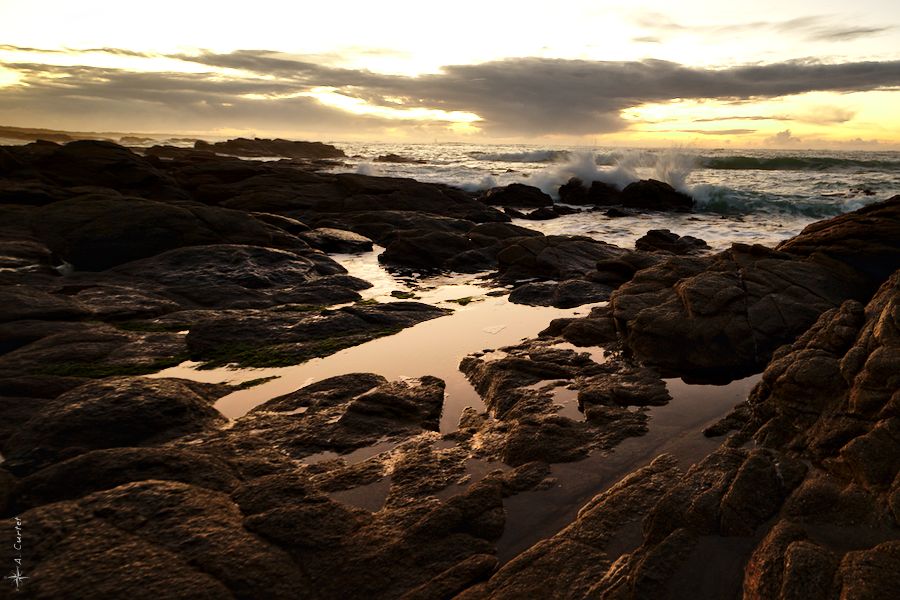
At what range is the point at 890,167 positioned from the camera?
58781mm

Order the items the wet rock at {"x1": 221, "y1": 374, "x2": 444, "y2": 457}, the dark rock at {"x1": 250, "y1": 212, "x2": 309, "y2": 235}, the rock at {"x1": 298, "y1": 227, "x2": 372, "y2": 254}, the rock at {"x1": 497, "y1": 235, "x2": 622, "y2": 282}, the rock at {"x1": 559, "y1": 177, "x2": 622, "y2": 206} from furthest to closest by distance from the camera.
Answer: the rock at {"x1": 559, "y1": 177, "x2": 622, "y2": 206}, the dark rock at {"x1": 250, "y1": 212, "x2": 309, "y2": 235}, the rock at {"x1": 298, "y1": 227, "x2": 372, "y2": 254}, the rock at {"x1": 497, "y1": 235, "x2": 622, "y2": 282}, the wet rock at {"x1": 221, "y1": 374, "x2": 444, "y2": 457}

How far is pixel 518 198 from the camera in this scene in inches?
1487

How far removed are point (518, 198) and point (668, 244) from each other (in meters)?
18.2

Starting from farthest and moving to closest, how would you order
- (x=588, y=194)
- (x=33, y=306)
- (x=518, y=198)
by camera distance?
(x=588, y=194), (x=518, y=198), (x=33, y=306)

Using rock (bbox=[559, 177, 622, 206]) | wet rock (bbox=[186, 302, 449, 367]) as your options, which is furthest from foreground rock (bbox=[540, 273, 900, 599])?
rock (bbox=[559, 177, 622, 206])

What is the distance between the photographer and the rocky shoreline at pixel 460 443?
4090 mm

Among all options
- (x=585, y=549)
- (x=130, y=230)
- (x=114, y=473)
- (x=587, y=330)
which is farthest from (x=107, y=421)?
(x=130, y=230)

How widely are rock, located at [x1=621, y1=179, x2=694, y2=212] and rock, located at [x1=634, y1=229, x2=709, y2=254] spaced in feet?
50.7

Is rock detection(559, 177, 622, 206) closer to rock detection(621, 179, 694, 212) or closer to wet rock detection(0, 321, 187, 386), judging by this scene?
rock detection(621, 179, 694, 212)

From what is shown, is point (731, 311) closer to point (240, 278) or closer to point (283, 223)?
point (240, 278)

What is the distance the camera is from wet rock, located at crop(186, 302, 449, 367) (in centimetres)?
958

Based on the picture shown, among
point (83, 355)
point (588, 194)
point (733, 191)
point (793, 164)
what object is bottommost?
point (83, 355)

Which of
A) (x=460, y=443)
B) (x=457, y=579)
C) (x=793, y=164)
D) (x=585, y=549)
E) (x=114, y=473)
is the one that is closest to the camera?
(x=457, y=579)

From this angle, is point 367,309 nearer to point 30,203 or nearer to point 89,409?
point 89,409
